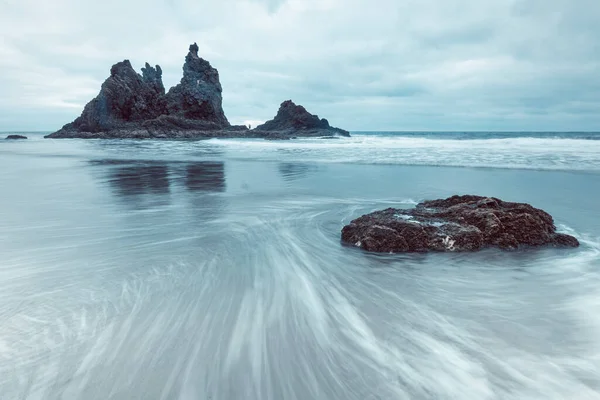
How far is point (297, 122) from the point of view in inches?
2699

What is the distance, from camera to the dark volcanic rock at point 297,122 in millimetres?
66938

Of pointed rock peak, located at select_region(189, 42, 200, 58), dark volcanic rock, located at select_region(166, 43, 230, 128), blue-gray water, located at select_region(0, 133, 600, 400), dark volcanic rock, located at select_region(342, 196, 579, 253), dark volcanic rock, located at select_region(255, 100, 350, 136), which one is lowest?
blue-gray water, located at select_region(0, 133, 600, 400)

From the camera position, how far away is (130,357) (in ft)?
8.00

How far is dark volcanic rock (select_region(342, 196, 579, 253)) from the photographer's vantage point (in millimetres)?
4598

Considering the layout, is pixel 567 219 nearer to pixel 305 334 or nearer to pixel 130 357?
pixel 305 334

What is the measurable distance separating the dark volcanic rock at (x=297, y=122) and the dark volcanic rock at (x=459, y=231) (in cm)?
6012

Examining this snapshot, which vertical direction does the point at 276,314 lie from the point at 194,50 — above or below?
below

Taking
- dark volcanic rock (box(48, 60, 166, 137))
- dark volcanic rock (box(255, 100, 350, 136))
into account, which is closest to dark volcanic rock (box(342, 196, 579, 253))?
dark volcanic rock (box(255, 100, 350, 136))

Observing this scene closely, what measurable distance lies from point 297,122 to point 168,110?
81.6 ft

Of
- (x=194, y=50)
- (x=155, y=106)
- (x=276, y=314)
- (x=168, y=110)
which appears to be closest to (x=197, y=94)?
(x=168, y=110)

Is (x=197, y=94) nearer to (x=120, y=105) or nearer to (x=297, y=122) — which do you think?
(x=120, y=105)

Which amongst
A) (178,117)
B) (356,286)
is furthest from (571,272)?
(178,117)

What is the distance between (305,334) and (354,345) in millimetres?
416

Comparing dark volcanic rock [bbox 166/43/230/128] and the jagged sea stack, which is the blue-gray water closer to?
the jagged sea stack
